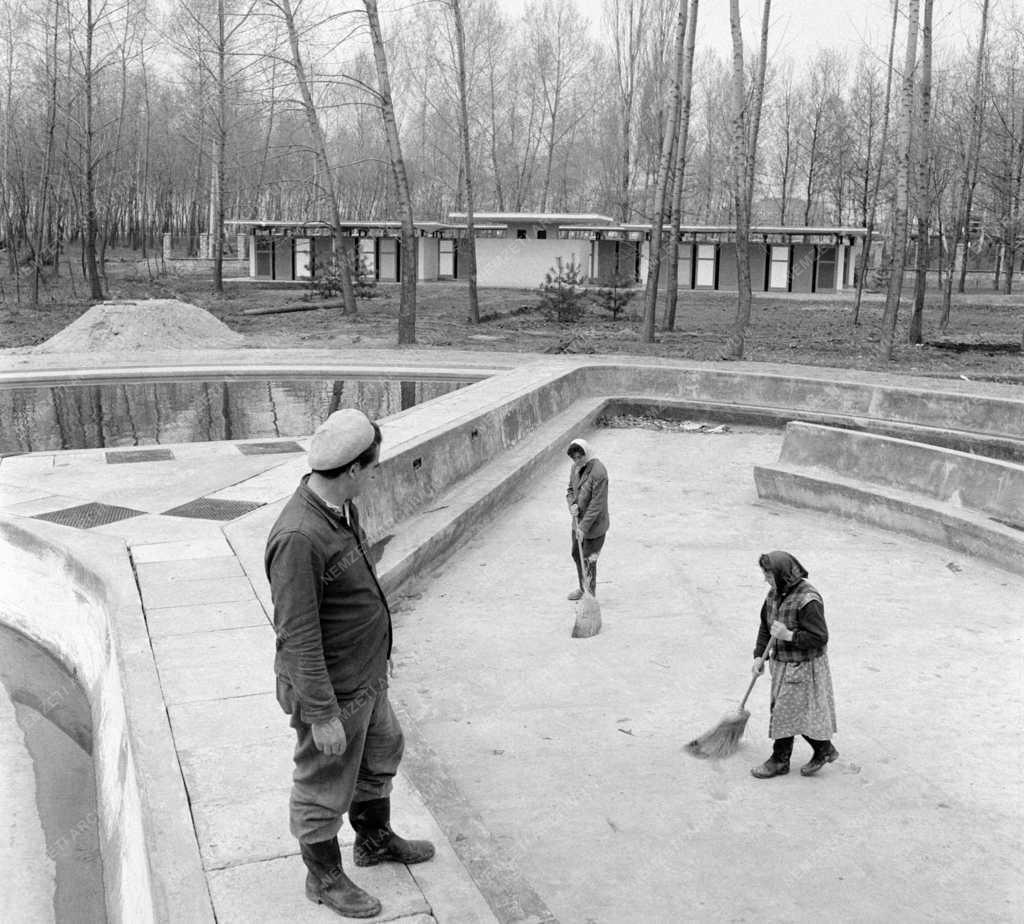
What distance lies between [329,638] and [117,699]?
7.84 ft

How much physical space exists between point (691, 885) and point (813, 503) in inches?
293

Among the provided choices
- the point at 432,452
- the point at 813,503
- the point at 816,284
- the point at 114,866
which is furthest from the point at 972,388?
the point at 816,284

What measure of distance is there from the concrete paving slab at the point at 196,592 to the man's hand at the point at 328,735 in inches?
134

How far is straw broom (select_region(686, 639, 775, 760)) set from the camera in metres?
5.89

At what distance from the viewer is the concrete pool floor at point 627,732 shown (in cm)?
454

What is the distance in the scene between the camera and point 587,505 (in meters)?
7.98

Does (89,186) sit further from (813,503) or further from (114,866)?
(114,866)

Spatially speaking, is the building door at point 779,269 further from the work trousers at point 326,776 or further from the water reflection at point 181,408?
the work trousers at point 326,776

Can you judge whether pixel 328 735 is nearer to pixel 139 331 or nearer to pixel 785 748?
pixel 785 748

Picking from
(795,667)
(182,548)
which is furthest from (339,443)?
(182,548)

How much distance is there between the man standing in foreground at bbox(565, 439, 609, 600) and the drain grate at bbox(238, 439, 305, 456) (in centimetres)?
540

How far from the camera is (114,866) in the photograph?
4.93 meters

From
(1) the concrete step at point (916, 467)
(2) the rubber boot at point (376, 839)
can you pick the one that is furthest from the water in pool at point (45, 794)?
(1) the concrete step at point (916, 467)

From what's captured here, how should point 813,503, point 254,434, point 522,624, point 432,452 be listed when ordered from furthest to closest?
point 254,434, point 813,503, point 432,452, point 522,624
